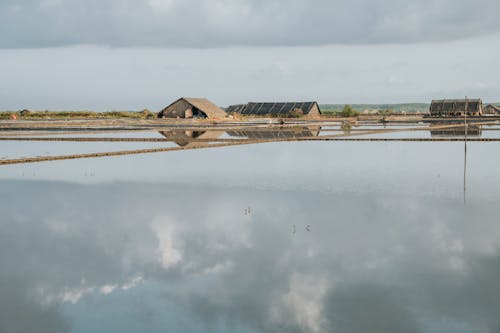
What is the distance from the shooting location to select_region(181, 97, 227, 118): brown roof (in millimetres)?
47375

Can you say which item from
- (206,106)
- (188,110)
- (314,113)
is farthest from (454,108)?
(188,110)

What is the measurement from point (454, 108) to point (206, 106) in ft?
79.2

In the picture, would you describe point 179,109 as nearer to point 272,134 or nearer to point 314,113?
point 314,113

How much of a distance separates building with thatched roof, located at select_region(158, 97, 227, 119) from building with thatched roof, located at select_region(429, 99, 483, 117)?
2214 centimetres

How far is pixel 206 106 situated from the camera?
49.1 meters

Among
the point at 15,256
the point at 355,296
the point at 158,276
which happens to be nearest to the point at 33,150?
the point at 15,256

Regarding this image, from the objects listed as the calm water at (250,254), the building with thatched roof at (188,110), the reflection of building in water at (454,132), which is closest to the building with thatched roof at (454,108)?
the building with thatched roof at (188,110)

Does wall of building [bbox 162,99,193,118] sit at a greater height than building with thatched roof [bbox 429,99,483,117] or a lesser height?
lesser

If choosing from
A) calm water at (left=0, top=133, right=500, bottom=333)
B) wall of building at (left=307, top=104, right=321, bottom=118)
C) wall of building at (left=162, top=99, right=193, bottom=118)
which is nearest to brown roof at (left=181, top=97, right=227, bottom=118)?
wall of building at (left=162, top=99, right=193, bottom=118)

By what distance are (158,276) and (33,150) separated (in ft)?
50.0

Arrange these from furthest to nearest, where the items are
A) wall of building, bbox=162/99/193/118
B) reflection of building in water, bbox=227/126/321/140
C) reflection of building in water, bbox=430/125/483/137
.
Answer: wall of building, bbox=162/99/193/118 < reflection of building in water, bbox=430/125/483/137 < reflection of building in water, bbox=227/126/321/140

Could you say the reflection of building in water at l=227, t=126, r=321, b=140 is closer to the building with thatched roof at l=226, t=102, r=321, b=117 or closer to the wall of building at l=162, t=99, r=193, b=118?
the wall of building at l=162, t=99, r=193, b=118

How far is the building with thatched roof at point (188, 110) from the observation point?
47344mm

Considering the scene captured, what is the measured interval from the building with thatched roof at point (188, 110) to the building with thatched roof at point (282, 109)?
382 inches
